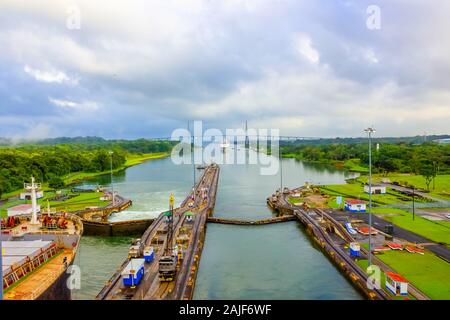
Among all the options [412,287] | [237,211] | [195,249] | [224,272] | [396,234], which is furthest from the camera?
[237,211]

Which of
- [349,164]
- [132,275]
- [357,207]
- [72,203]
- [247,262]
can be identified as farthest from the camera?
[349,164]

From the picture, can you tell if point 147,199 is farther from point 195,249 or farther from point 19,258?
point 19,258

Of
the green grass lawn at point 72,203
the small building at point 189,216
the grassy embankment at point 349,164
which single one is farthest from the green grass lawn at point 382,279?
the grassy embankment at point 349,164

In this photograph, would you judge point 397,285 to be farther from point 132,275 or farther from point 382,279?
point 132,275

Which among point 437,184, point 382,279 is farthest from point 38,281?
point 437,184

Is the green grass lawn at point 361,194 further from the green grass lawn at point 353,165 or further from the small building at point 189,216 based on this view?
the green grass lawn at point 353,165
